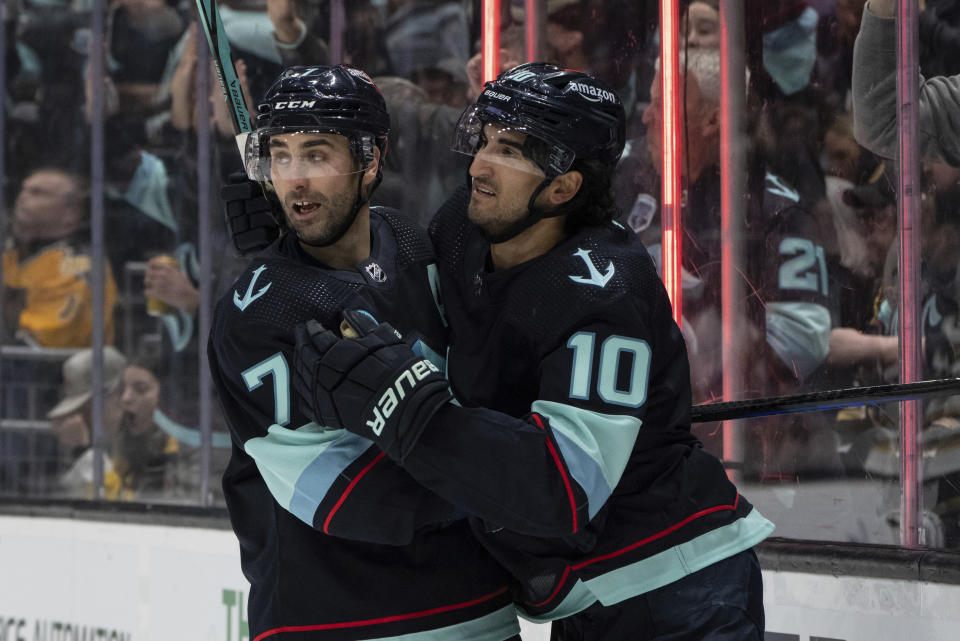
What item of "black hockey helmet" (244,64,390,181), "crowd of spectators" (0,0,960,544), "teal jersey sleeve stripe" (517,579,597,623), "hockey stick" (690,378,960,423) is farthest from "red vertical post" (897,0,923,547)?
"black hockey helmet" (244,64,390,181)

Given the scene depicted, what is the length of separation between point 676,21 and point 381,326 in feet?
4.88

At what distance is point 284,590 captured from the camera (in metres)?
1.81

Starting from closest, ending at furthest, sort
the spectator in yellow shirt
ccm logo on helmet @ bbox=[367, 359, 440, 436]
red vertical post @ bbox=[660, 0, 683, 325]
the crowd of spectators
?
ccm logo on helmet @ bbox=[367, 359, 440, 436] → the crowd of spectators → red vertical post @ bbox=[660, 0, 683, 325] → the spectator in yellow shirt

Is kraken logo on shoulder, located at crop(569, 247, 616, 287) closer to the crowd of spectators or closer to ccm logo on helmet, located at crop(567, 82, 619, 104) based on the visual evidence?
ccm logo on helmet, located at crop(567, 82, 619, 104)

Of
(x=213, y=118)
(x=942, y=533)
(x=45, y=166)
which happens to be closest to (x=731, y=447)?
(x=942, y=533)

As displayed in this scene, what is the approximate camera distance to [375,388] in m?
1.55

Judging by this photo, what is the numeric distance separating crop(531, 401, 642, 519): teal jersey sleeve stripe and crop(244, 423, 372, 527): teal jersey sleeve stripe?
0.27 m

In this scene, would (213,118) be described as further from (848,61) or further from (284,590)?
(284,590)

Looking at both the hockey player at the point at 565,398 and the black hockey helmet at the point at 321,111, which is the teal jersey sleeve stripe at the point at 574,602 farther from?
the black hockey helmet at the point at 321,111

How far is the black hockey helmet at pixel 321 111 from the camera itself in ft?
5.95

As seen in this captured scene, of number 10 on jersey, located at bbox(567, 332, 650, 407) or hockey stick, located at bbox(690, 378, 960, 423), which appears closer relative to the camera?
number 10 on jersey, located at bbox(567, 332, 650, 407)

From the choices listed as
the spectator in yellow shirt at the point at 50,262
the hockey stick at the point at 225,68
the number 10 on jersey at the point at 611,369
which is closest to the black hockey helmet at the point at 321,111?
the hockey stick at the point at 225,68

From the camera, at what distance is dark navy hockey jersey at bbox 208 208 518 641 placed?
1.69 meters

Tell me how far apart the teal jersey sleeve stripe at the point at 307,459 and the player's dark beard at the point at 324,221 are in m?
0.30
